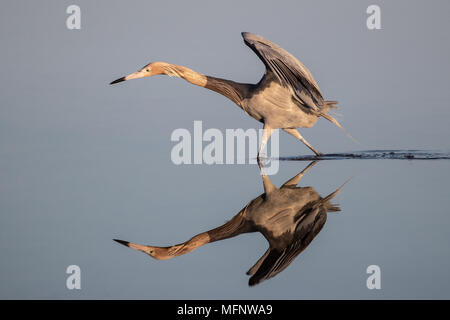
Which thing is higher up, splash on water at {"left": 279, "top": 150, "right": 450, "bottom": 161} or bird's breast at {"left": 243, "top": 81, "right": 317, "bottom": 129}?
bird's breast at {"left": 243, "top": 81, "right": 317, "bottom": 129}

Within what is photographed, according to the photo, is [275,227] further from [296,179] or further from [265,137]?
[265,137]

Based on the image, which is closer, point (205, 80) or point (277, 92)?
point (277, 92)

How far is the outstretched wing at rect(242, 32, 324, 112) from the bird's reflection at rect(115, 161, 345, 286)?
219 cm

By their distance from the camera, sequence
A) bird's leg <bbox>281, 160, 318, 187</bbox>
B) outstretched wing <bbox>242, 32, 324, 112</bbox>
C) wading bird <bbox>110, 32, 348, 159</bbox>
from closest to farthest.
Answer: bird's leg <bbox>281, 160, 318, 187</bbox>, outstretched wing <bbox>242, 32, 324, 112</bbox>, wading bird <bbox>110, 32, 348, 159</bbox>

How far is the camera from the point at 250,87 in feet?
32.4

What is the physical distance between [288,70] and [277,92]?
23.4 inches

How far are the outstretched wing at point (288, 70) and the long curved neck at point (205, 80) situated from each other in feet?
2.09

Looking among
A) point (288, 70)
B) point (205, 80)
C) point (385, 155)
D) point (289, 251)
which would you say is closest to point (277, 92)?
point (288, 70)

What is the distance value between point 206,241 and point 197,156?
3251 millimetres

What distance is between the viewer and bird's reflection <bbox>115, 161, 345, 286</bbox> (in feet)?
18.6

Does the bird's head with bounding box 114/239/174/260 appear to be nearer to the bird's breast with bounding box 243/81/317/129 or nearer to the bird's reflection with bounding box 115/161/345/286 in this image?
the bird's reflection with bounding box 115/161/345/286

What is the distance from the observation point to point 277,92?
9625mm

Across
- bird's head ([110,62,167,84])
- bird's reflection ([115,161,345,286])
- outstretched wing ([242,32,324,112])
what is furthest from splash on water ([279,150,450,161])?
bird's reflection ([115,161,345,286])

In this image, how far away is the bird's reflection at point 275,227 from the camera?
224 inches
